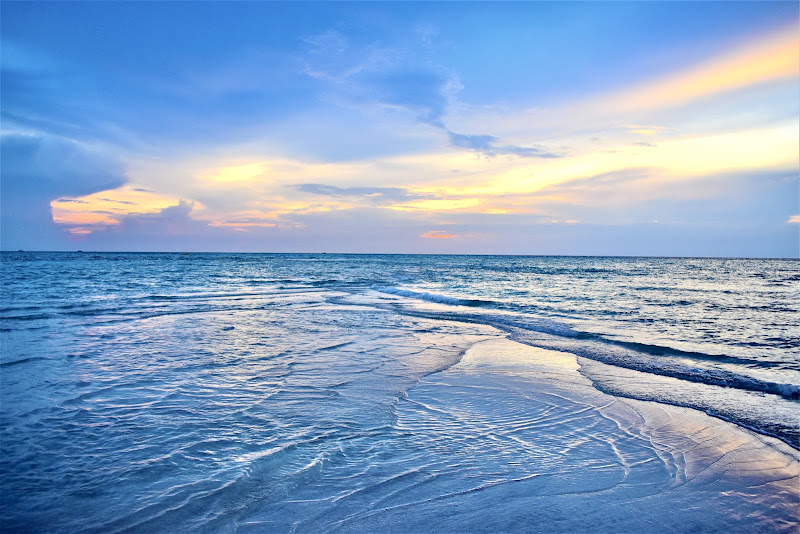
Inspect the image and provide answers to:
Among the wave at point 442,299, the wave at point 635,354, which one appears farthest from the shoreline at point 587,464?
the wave at point 442,299

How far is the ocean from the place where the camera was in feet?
12.3

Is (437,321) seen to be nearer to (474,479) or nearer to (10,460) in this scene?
(474,479)

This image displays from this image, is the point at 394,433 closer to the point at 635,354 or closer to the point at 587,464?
the point at 587,464

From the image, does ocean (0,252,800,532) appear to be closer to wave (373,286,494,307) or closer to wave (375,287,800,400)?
wave (375,287,800,400)

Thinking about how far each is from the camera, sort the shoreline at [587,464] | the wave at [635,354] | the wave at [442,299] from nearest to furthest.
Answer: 1. the shoreline at [587,464]
2. the wave at [635,354]
3. the wave at [442,299]

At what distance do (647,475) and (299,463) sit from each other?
3.63 m

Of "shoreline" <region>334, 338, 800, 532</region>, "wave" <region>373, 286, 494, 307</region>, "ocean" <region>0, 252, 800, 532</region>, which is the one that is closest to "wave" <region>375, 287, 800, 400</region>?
"ocean" <region>0, 252, 800, 532</region>

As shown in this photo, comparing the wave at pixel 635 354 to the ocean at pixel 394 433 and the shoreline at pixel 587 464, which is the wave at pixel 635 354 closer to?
the ocean at pixel 394 433

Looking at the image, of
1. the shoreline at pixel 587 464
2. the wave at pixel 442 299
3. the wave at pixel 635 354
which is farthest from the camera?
the wave at pixel 442 299

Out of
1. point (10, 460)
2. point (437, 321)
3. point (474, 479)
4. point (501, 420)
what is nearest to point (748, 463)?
point (501, 420)

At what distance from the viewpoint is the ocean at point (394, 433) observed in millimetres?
3736

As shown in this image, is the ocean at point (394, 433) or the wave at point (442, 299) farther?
the wave at point (442, 299)

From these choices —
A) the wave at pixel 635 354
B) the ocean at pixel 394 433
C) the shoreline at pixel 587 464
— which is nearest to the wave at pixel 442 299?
the wave at pixel 635 354

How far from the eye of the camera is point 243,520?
3531mm
